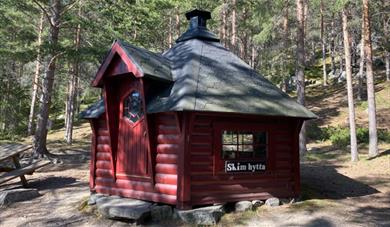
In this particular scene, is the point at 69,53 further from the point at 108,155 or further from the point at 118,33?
the point at 108,155

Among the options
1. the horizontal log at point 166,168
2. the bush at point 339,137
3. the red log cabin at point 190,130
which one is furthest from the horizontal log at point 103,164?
the bush at point 339,137

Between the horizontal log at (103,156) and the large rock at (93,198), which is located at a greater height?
the horizontal log at (103,156)

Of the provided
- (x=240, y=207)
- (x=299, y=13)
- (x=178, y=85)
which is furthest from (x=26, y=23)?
(x=240, y=207)

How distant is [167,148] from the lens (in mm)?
10461

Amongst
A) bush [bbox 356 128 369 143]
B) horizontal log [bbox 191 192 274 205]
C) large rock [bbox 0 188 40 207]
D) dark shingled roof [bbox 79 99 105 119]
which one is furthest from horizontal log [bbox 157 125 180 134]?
bush [bbox 356 128 369 143]

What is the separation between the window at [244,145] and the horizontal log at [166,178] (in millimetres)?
1468

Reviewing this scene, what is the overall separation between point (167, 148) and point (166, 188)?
A: 99 cm

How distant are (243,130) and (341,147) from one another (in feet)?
54.8

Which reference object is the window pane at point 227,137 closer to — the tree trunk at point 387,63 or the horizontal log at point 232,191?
the horizontal log at point 232,191

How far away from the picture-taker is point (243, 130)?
36.2 feet

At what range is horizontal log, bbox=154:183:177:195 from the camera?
10125 mm

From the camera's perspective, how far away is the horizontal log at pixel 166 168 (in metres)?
10.2

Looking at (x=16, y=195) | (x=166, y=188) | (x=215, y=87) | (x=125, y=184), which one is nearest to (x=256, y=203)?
(x=166, y=188)

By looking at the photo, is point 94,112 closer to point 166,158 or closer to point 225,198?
point 166,158
